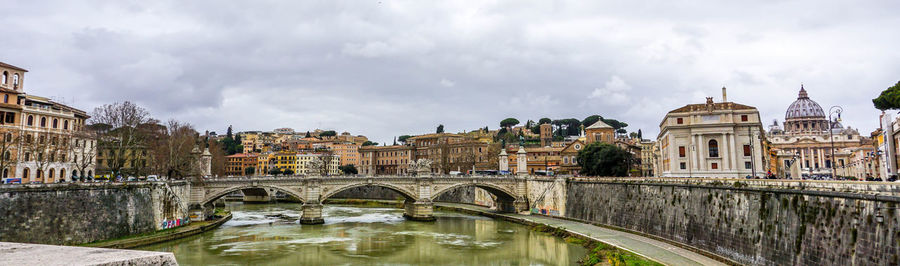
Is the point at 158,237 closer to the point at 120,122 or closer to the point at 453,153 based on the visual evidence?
the point at 120,122

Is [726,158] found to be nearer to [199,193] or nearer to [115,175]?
[199,193]

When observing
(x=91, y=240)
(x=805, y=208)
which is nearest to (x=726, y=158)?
(x=805, y=208)

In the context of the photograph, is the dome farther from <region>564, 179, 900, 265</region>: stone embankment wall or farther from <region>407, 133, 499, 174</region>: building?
<region>564, 179, 900, 265</region>: stone embankment wall

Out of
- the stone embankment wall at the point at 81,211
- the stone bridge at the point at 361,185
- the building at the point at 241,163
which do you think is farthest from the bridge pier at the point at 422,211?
the building at the point at 241,163

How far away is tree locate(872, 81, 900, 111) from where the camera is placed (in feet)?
93.8

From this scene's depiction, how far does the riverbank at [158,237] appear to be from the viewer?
79.5 feet

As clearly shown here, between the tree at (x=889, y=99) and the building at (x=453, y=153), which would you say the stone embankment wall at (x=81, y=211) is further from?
the building at (x=453, y=153)

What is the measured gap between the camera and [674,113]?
40.8 meters

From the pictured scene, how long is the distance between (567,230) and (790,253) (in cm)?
1479

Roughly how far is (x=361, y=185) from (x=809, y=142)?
3531 inches

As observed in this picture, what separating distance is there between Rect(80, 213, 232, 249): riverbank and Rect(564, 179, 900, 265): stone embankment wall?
25.8 meters

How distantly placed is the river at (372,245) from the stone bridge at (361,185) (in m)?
2.14

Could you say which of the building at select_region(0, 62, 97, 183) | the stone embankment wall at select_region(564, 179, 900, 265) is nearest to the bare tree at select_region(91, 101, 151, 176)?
the building at select_region(0, 62, 97, 183)

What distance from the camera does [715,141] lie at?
39.8 metres
